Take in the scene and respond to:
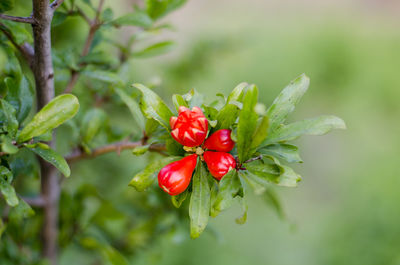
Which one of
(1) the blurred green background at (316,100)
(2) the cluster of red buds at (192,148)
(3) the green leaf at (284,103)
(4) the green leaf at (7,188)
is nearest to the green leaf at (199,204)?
(2) the cluster of red buds at (192,148)

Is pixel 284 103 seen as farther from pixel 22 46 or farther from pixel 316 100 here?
pixel 316 100

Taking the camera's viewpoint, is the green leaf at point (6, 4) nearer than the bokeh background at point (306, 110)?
Yes

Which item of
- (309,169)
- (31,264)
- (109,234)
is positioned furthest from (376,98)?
(31,264)

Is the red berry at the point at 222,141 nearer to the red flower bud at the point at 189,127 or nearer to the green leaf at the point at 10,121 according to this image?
the red flower bud at the point at 189,127

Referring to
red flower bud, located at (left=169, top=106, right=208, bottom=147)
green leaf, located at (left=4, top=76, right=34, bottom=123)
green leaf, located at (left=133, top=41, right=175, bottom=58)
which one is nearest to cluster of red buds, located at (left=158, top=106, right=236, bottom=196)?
red flower bud, located at (left=169, top=106, right=208, bottom=147)

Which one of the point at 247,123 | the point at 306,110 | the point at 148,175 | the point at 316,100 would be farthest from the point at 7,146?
the point at 316,100

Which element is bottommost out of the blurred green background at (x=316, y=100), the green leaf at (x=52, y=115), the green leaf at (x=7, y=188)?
the blurred green background at (x=316, y=100)

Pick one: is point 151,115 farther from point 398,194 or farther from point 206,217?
point 398,194
